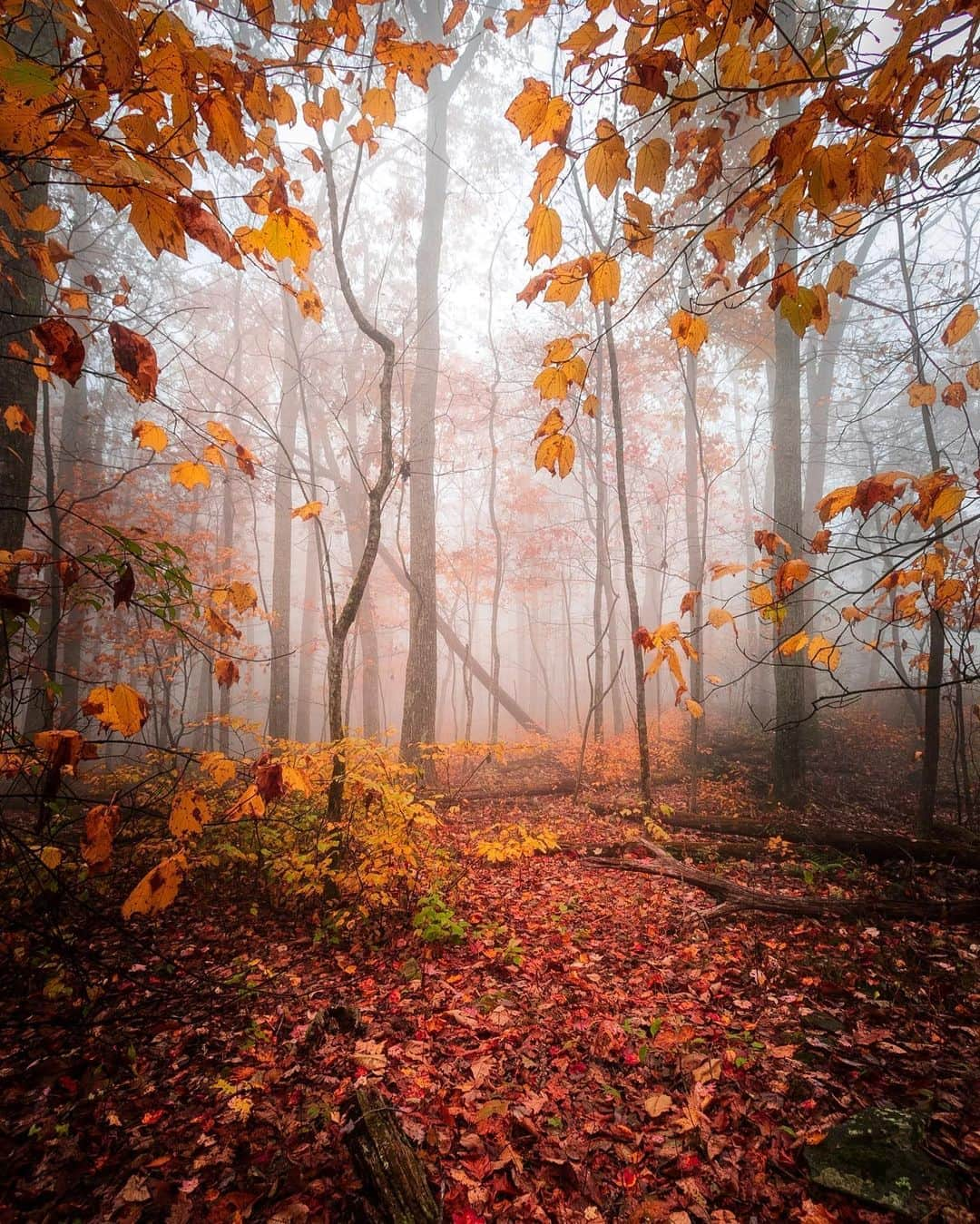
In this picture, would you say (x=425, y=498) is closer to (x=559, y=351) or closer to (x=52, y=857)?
(x=52, y=857)

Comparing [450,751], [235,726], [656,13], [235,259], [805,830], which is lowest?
[805,830]

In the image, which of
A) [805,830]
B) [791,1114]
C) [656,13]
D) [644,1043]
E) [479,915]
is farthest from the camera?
[805,830]

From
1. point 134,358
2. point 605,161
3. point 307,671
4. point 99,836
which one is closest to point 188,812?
point 99,836

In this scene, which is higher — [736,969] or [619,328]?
[619,328]

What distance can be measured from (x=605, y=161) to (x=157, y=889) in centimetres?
331

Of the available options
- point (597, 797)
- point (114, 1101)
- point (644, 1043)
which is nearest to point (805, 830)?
point (597, 797)

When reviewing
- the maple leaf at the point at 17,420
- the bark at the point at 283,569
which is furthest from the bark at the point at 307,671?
the maple leaf at the point at 17,420

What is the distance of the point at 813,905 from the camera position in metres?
3.83

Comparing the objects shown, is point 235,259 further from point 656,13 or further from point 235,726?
point 235,726

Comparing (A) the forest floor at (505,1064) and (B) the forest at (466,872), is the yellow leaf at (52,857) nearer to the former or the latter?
(B) the forest at (466,872)

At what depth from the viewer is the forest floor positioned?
1.97 metres

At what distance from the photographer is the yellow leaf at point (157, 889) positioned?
204 cm

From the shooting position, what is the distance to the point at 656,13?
5.49 feet

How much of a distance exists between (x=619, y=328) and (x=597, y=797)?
520 inches
